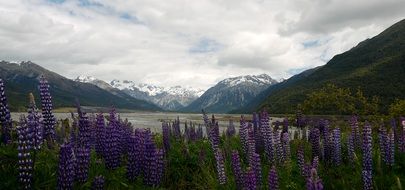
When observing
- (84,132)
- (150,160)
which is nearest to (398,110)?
(150,160)

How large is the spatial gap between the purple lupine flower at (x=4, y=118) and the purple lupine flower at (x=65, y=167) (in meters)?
2.05

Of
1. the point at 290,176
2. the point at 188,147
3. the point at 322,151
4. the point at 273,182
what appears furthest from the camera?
the point at 188,147

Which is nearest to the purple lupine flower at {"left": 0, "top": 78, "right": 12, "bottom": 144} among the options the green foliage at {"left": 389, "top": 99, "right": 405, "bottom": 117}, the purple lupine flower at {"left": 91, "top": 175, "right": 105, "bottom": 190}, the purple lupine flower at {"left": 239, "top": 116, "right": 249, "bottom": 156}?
the purple lupine flower at {"left": 91, "top": 175, "right": 105, "bottom": 190}

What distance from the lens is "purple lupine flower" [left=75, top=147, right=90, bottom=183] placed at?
8335 mm

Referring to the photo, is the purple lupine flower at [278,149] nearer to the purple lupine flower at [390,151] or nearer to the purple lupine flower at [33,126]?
the purple lupine flower at [390,151]

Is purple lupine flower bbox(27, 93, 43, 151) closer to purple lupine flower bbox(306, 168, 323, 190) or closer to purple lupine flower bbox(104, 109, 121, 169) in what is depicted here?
purple lupine flower bbox(104, 109, 121, 169)

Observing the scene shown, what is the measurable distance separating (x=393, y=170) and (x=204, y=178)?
214 inches

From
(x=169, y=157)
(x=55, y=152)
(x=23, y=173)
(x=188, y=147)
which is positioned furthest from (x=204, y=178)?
(x=23, y=173)

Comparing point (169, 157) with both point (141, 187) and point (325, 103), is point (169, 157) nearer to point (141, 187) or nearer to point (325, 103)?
point (141, 187)

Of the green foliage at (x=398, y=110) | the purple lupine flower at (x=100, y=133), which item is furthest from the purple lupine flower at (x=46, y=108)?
the green foliage at (x=398, y=110)

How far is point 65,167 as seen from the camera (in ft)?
24.3

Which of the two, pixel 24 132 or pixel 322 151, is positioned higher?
pixel 24 132

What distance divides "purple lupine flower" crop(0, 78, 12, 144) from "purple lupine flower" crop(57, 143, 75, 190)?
80.7 inches

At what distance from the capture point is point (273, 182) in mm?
7660
